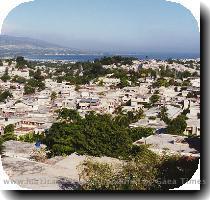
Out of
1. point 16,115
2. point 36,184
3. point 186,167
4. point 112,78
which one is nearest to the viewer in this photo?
point 36,184

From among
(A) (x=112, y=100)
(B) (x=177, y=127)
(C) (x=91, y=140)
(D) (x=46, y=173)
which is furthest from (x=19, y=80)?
(D) (x=46, y=173)

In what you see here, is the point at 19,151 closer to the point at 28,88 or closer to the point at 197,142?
the point at 197,142

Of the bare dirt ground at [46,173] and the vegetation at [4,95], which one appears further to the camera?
the vegetation at [4,95]

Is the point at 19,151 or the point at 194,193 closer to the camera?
the point at 194,193

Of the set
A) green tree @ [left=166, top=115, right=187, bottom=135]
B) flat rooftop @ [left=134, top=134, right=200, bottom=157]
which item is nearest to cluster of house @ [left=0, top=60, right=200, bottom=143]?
green tree @ [left=166, top=115, right=187, bottom=135]

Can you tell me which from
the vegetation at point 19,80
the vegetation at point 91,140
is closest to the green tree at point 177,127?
the vegetation at point 91,140

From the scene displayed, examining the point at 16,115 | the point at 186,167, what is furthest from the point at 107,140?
the point at 16,115

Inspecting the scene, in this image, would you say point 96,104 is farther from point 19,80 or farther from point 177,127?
point 19,80

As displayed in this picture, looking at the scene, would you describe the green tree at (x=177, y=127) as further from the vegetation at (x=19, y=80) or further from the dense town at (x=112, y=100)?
the vegetation at (x=19, y=80)
